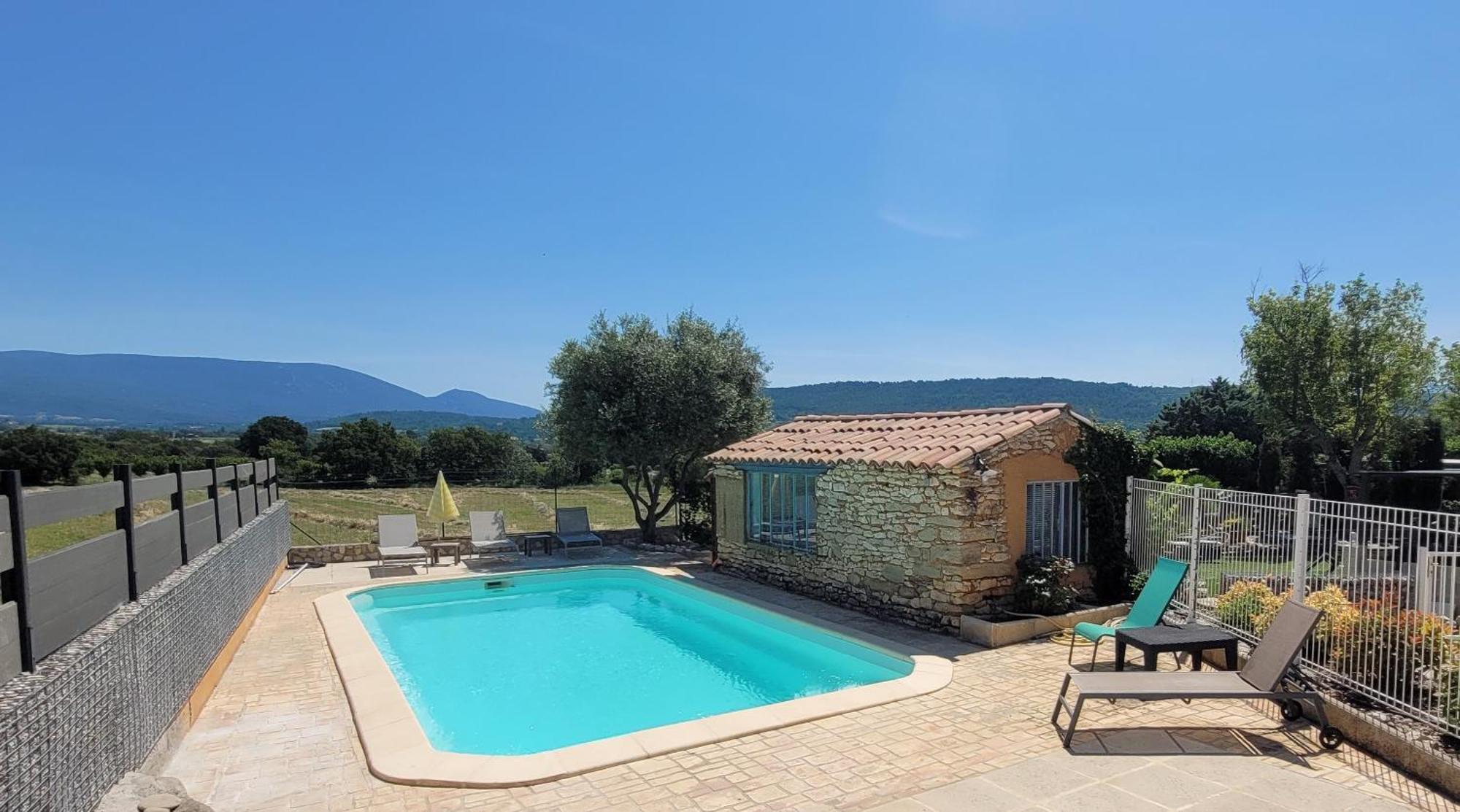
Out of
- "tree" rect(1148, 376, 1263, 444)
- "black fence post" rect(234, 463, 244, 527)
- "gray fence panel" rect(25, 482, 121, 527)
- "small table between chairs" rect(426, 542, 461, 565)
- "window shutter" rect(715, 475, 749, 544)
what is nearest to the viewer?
"gray fence panel" rect(25, 482, 121, 527)

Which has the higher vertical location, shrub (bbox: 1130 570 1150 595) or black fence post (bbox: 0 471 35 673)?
black fence post (bbox: 0 471 35 673)

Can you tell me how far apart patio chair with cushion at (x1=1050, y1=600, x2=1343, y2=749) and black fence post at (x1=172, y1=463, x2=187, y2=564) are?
8.66 meters

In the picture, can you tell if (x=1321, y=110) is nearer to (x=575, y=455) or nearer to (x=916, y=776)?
(x=916, y=776)

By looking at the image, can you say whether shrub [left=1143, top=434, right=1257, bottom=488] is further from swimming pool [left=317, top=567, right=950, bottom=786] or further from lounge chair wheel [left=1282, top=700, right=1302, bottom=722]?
lounge chair wheel [left=1282, top=700, right=1302, bottom=722]

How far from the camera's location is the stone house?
10359 millimetres

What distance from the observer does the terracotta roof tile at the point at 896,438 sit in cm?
1067

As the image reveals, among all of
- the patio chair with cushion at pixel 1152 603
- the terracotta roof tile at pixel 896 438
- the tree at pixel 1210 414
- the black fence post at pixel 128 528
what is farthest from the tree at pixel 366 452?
the tree at pixel 1210 414

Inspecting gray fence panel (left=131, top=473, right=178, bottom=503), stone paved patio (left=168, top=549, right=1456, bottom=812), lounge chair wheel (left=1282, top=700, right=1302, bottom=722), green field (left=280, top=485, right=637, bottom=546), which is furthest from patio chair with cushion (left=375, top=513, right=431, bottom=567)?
lounge chair wheel (left=1282, top=700, right=1302, bottom=722)

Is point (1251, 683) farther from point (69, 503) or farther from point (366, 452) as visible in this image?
point (366, 452)

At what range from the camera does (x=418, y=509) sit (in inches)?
970

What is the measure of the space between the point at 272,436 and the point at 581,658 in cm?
5057

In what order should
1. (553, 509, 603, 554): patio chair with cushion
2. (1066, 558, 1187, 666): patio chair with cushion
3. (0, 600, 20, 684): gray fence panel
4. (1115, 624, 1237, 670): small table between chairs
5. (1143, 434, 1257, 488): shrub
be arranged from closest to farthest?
(0, 600, 20, 684): gray fence panel < (1115, 624, 1237, 670): small table between chairs < (1066, 558, 1187, 666): patio chair with cushion < (553, 509, 603, 554): patio chair with cushion < (1143, 434, 1257, 488): shrub

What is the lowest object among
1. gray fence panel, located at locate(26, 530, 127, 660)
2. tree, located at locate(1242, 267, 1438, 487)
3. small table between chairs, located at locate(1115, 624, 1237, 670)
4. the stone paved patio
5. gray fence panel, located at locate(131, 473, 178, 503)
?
the stone paved patio

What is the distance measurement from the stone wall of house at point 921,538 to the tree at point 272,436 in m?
45.7
